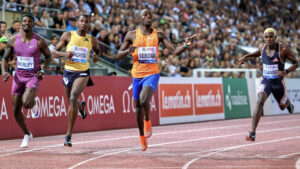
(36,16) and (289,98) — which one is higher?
(36,16)

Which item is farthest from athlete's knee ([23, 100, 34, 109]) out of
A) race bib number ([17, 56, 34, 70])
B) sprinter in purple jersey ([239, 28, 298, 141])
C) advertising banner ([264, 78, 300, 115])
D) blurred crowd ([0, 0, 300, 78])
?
advertising banner ([264, 78, 300, 115])

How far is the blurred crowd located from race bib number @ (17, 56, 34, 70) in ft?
15.3

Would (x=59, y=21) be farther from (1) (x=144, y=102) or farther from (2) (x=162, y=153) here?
Answer: (2) (x=162, y=153)

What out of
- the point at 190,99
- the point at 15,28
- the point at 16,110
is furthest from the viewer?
the point at 190,99

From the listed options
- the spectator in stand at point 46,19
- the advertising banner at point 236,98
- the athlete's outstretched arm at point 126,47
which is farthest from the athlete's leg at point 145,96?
the advertising banner at point 236,98

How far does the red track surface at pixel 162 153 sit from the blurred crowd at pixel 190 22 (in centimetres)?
296

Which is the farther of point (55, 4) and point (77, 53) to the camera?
point (55, 4)

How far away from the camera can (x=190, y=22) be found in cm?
2950

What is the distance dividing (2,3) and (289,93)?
14.0 m

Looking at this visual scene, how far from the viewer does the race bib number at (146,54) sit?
407 inches

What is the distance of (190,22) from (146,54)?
63.8 ft

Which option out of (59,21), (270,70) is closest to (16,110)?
(270,70)

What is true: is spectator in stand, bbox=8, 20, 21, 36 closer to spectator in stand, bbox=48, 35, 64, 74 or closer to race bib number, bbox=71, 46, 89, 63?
spectator in stand, bbox=48, 35, 64, 74

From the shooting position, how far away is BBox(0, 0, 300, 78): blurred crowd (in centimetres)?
2008
